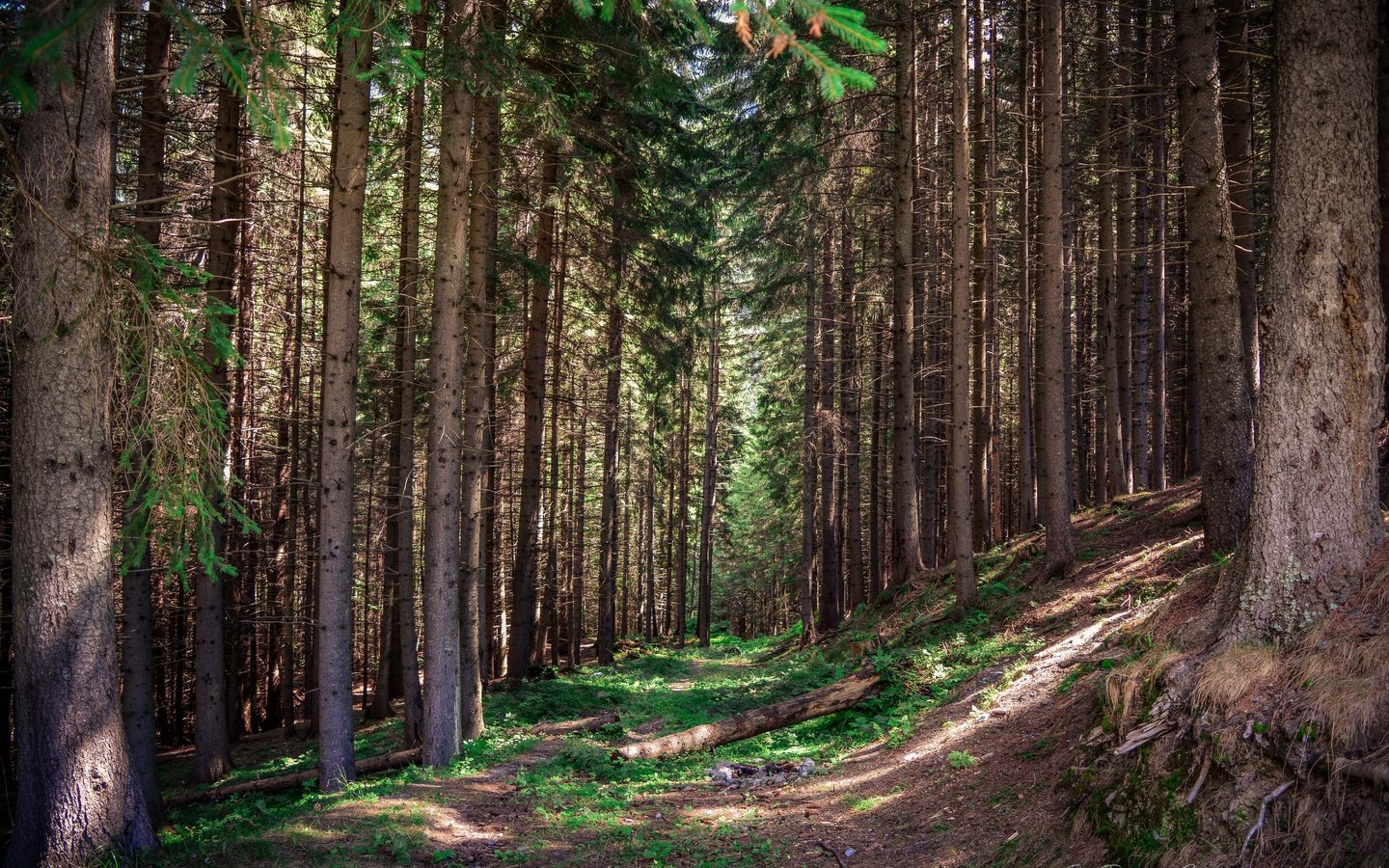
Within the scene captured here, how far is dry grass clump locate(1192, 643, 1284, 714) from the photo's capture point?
4.71 m

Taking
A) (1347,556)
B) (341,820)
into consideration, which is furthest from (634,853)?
(1347,556)

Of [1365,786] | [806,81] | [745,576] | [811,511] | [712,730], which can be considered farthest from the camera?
[745,576]

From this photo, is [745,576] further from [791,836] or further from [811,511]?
[791,836]

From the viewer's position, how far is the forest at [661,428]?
16.8ft

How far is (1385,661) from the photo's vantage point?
13.7 feet

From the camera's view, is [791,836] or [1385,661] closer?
[1385,661]

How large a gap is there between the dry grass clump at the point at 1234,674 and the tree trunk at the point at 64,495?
8020mm

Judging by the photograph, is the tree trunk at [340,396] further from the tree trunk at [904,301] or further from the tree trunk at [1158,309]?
the tree trunk at [1158,309]

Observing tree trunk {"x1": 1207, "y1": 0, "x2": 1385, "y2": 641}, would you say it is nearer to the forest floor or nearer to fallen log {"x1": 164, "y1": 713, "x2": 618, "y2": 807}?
the forest floor

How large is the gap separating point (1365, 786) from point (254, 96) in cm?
754

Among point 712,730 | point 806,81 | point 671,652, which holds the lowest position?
point 671,652

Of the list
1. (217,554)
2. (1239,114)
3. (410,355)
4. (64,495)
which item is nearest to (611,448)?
(410,355)

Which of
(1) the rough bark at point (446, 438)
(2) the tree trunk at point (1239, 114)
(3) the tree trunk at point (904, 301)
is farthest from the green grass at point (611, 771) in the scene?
(2) the tree trunk at point (1239, 114)

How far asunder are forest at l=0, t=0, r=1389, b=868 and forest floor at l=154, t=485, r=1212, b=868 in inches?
2.9
